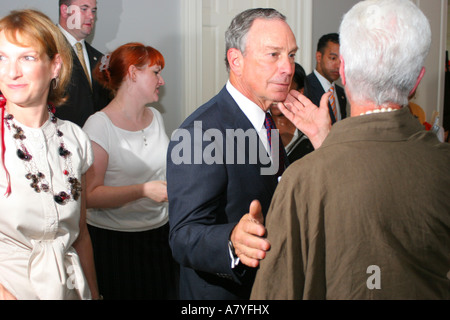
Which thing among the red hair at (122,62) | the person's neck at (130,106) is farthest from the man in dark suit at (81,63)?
the person's neck at (130,106)

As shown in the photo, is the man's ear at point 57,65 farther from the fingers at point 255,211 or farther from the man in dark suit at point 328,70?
the man in dark suit at point 328,70

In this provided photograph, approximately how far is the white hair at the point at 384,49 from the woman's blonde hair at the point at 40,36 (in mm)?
842

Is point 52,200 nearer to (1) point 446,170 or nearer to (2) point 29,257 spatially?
(2) point 29,257

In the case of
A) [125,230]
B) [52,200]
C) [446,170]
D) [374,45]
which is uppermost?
[374,45]

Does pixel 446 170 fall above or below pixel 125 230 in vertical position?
above

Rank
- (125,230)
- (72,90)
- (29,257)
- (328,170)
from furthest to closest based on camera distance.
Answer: (72,90) < (125,230) < (29,257) < (328,170)

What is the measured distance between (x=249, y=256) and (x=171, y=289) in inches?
52.9

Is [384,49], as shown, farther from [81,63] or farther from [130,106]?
[81,63]

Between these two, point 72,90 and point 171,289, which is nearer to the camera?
point 171,289

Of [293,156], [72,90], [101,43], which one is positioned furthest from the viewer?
[101,43]

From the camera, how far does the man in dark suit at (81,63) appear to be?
8.77 feet

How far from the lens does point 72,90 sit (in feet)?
8.73

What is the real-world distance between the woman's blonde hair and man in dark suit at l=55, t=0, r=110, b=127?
1146mm
